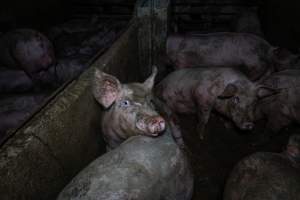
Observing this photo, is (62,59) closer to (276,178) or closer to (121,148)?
(121,148)

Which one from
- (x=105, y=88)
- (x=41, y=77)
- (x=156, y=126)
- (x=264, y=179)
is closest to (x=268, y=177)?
(x=264, y=179)

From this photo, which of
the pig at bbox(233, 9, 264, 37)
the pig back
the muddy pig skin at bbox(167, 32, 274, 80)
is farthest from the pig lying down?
the pig at bbox(233, 9, 264, 37)

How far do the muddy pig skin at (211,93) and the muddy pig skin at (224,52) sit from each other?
0.66m

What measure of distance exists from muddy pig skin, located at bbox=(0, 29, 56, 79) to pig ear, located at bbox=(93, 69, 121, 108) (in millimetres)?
2260

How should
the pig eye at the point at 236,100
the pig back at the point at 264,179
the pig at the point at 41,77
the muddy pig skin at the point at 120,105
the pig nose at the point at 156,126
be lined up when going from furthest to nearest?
the pig at the point at 41,77
the pig eye at the point at 236,100
the muddy pig skin at the point at 120,105
the pig nose at the point at 156,126
the pig back at the point at 264,179

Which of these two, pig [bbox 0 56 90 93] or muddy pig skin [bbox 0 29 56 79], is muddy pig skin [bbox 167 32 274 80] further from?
muddy pig skin [bbox 0 29 56 79]

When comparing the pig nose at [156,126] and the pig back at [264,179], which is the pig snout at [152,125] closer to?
the pig nose at [156,126]

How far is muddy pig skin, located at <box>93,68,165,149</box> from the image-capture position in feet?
9.53

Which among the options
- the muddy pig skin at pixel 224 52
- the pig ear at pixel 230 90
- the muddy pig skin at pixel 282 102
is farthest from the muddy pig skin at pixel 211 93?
the muddy pig skin at pixel 224 52

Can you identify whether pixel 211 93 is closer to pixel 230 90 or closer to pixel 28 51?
pixel 230 90

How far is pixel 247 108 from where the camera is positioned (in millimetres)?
4051

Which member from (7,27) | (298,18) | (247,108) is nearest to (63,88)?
(247,108)

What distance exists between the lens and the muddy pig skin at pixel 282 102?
4156 mm

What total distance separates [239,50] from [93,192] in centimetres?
393
